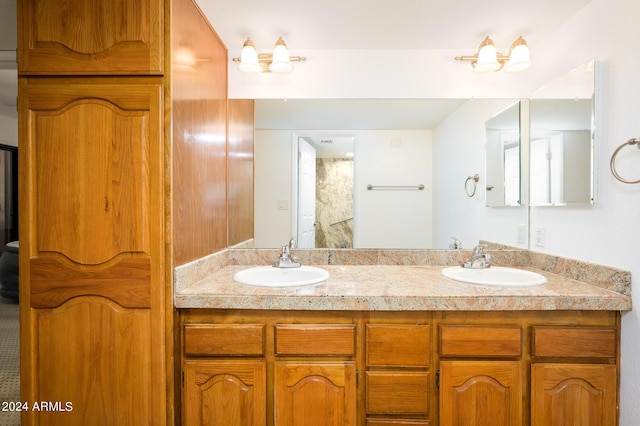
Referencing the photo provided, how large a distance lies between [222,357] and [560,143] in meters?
1.96

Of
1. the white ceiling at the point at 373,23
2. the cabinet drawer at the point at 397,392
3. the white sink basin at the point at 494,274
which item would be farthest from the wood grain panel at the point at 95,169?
the white sink basin at the point at 494,274

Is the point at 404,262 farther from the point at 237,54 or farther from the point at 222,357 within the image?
the point at 237,54

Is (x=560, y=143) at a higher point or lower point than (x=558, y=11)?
lower

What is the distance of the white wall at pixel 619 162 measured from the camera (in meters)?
1.20

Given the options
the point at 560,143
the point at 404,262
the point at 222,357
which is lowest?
the point at 222,357

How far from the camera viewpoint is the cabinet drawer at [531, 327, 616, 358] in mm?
1215

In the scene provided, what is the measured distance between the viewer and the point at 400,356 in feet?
4.03

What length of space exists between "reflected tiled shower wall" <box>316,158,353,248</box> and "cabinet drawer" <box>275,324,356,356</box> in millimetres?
694

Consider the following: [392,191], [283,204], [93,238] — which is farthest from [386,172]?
[93,238]

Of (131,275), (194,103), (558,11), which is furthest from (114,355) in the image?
(558,11)

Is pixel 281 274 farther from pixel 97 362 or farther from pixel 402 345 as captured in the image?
pixel 97 362

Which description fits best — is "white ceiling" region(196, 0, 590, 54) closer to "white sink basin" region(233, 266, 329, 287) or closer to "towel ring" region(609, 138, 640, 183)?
"towel ring" region(609, 138, 640, 183)

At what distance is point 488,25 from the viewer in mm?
1619

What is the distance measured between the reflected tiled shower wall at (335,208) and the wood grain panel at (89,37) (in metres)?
1.04
